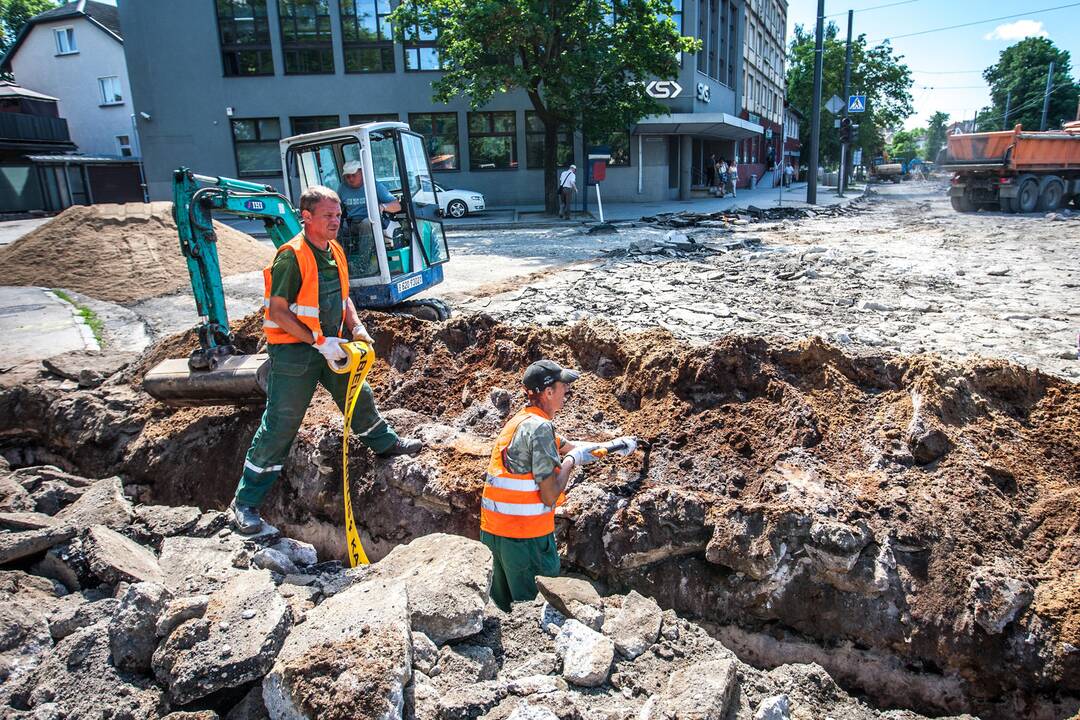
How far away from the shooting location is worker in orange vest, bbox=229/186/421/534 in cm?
438

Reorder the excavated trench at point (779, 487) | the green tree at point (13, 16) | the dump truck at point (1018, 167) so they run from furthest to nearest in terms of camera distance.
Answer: the green tree at point (13, 16) → the dump truck at point (1018, 167) → the excavated trench at point (779, 487)

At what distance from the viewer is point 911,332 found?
26.3 ft

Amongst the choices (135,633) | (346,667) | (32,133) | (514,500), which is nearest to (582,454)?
(514,500)

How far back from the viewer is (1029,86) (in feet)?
199

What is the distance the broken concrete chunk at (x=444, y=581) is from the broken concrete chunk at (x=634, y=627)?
63cm

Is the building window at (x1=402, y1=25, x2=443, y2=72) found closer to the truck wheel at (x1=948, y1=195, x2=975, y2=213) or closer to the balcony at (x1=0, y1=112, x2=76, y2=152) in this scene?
the balcony at (x1=0, y1=112, x2=76, y2=152)

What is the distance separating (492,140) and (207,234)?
2346 cm

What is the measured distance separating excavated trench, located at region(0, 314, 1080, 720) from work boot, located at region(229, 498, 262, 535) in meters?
0.62

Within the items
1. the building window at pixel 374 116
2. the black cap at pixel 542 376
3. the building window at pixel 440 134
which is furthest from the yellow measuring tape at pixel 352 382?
the building window at pixel 374 116

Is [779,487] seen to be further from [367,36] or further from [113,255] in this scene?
[367,36]

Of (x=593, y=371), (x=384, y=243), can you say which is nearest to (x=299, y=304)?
(x=593, y=371)

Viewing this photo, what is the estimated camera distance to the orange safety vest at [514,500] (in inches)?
147

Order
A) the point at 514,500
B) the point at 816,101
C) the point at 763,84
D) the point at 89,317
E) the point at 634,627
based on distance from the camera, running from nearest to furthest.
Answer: the point at 634,627, the point at 514,500, the point at 89,317, the point at 816,101, the point at 763,84

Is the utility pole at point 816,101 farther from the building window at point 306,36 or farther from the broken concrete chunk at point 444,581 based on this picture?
the broken concrete chunk at point 444,581
